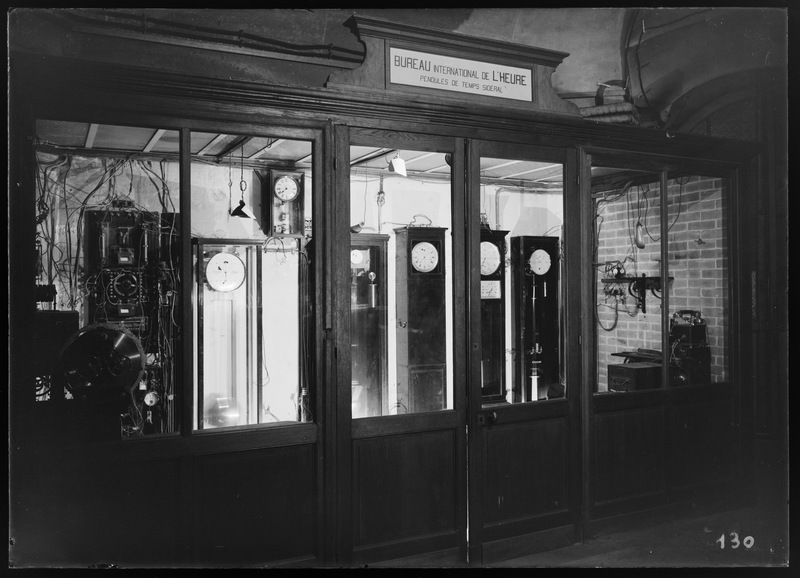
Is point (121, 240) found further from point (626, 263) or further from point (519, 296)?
point (626, 263)

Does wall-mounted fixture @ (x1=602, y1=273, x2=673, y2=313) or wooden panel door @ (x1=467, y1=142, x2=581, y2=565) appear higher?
wall-mounted fixture @ (x1=602, y1=273, x2=673, y2=313)

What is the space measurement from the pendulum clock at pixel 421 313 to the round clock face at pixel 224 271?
5.89 ft

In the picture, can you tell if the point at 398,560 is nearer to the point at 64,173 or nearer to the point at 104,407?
the point at 104,407

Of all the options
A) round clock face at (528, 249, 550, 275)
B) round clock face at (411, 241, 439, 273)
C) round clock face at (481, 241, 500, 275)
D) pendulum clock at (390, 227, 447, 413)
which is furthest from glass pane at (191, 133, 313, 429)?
round clock face at (528, 249, 550, 275)

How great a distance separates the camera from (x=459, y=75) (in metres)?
3.92

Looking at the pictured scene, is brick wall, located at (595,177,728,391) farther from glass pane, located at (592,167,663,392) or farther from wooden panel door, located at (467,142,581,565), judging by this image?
wooden panel door, located at (467,142,581,565)

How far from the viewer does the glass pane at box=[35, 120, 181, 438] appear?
6.16 m

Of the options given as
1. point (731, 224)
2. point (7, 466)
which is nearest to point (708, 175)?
point (731, 224)

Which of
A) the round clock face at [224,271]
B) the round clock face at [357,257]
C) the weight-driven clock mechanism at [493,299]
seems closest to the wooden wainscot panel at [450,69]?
the weight-driven clock mechanism at [493,299]

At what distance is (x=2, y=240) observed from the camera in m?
3.04

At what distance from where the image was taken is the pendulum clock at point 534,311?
6.40 m

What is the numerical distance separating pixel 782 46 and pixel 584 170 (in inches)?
67.5

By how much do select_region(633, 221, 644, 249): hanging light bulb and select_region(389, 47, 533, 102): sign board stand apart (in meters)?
2.58

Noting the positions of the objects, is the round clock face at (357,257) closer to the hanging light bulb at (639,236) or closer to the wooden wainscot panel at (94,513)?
the hanging light bulb at (639,236)
